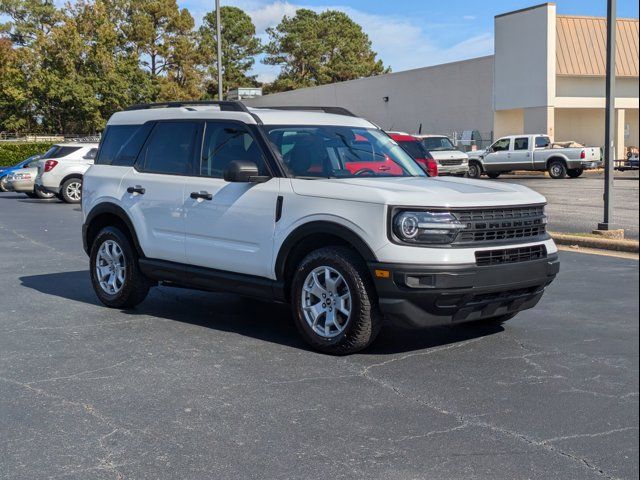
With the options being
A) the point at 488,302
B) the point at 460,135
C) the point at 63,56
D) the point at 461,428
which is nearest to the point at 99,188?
the point at 488,302

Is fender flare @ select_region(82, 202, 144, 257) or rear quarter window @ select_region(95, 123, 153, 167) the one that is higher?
rear quarter window @ select_region(95, 123, 153, 167)

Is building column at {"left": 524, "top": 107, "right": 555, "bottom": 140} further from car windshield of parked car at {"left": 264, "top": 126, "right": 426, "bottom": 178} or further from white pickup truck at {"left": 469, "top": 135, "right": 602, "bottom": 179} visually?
car windshield of parked car at {"left": 264, "top": 126, "right": 426, "bottom": 178}

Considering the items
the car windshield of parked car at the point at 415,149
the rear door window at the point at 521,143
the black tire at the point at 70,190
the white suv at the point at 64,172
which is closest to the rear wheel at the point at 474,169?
the rear door window at the point at 521,143

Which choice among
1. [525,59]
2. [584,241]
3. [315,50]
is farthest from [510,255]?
[315,50]

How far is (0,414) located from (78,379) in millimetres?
807

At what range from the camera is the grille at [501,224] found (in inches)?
244

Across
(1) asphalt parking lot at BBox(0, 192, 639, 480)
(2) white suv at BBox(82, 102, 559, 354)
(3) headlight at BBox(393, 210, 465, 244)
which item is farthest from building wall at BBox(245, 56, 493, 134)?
(3) headlight at BBox(393, 210, 465, 244)

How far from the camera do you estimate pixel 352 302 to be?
251 inches

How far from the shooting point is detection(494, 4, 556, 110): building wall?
133 feet

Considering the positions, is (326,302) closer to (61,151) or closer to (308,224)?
(308,224)

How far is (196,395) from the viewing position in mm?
5703

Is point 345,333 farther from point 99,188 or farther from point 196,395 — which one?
point 99,188

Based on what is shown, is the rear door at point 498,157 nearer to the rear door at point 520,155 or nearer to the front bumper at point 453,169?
the rear door at point 520,155

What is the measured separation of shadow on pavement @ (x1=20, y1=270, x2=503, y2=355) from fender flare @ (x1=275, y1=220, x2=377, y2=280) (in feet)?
2.37
